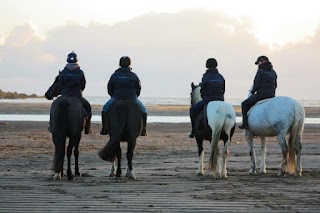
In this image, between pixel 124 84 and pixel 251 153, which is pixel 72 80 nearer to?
pixel 124 84

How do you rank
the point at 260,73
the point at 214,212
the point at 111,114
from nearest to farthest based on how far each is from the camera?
the point at 214,212 < the point at 111,114 < the point at 260,73

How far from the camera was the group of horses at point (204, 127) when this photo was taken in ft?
47.5

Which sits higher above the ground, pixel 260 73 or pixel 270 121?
pixel 260 73

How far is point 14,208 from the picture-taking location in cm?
979

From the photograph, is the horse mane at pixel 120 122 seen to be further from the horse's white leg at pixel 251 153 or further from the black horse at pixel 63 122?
the horse's white leg at pixel 251 153

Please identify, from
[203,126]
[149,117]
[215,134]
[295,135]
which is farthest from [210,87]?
[149,117]

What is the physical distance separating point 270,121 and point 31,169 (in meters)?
5.56

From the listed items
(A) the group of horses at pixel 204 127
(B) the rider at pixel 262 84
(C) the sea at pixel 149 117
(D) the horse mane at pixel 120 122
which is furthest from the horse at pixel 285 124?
(C) the sea at pixel 149 117

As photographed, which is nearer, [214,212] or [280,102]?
[214,212]

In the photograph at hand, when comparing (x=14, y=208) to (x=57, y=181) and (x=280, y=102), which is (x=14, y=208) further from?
(x=280, y=102)

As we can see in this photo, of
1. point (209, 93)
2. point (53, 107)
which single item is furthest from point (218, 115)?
point (53, 107)

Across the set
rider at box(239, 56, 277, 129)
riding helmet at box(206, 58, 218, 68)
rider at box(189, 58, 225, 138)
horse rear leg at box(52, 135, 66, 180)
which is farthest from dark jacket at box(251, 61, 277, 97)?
horse rear leg at box(52, 135, 66, 180)

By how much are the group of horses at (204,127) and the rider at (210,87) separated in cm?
23

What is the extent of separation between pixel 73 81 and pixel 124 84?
107 cm
